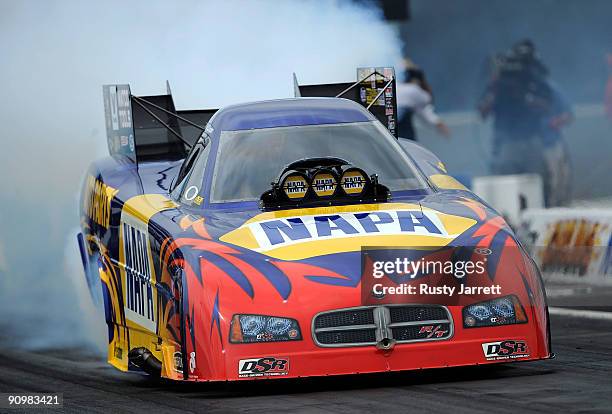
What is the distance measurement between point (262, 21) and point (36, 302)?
445cm

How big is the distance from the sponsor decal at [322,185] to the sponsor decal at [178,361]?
1.30 metres

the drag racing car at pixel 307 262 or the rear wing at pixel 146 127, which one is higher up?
the rear wing at pixel 146 127

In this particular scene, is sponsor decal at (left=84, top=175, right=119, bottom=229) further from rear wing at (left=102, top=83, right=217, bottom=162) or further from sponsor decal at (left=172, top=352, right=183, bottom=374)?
sponsor decal at (left=172, top=352, right=183, bottom=374)

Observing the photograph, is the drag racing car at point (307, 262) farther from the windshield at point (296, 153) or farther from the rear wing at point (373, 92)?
the rear wing at point (373, 92)

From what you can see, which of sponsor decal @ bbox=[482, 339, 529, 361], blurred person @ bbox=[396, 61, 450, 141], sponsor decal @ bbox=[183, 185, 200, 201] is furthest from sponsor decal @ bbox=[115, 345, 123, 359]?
blurred person @ bbox=[396, 61, 450, 141]

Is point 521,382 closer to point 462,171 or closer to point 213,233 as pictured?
point 213,233

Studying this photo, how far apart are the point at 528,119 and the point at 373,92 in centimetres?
1097

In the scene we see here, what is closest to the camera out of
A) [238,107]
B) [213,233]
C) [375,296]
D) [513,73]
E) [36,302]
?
[375,296]

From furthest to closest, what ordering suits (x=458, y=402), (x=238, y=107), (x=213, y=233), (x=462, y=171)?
1. (x=462, y=171)
2. (x=238, y=107)
3. (x=213, y=233)
4. (x=458, y=402)

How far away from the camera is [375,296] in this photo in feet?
23.4

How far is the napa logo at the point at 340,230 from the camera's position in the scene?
736cm

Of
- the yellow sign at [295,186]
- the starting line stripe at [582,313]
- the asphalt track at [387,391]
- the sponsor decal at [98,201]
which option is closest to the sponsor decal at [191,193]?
the yellow sign at [295,186]

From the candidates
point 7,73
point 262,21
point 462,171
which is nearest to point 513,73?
point 462,171

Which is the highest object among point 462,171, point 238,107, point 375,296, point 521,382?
point 238,107
